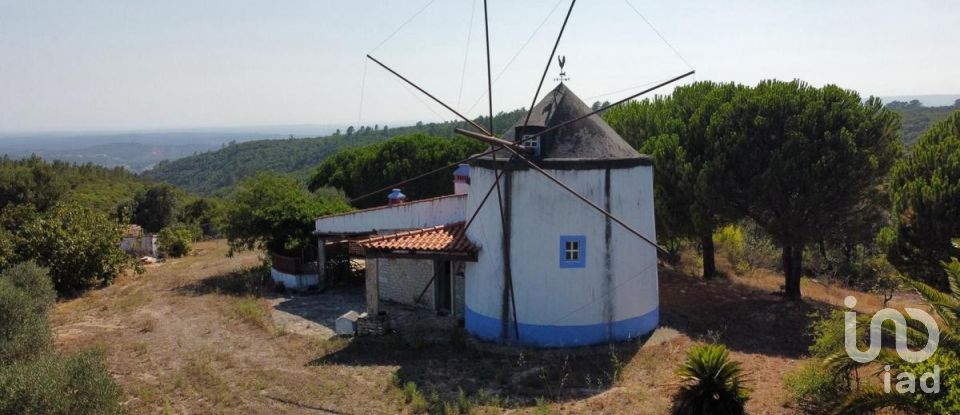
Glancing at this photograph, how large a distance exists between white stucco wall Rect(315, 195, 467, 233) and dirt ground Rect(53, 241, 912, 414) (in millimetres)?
2866

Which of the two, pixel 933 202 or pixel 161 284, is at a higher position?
pixel 933 202

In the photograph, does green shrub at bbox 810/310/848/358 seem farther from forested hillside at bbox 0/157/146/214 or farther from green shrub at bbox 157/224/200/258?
forested hillside at bbox 0/157/146/214

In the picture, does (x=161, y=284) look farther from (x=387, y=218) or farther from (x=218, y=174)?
(x=218, y=174)

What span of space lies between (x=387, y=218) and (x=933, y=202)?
16917 millimetres

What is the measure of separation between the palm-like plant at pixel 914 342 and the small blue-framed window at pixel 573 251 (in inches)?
259

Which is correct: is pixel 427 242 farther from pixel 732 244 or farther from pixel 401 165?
pixel 401 165

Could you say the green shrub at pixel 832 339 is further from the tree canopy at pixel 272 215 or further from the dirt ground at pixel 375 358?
the tree canopy at pixel 272 215

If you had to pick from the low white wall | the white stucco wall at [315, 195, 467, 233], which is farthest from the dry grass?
the white stucco wall at [315, 195, 467, 233]

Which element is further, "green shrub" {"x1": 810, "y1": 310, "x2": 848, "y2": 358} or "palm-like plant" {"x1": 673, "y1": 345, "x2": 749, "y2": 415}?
"green shrub" {"x1": 810, "y1": 310, "x2": 848, "y2": 358}

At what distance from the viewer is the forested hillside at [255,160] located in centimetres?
12039

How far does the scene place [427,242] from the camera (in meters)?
17.5

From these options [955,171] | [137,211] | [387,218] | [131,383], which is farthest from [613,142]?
[137,211]

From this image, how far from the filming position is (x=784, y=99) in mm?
19938

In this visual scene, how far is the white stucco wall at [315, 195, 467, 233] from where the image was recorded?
800 inches
